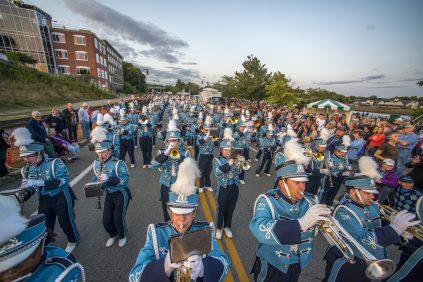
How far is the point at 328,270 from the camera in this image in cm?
307

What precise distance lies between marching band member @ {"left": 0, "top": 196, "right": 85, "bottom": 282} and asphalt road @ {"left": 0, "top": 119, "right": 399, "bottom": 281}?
7.31 feet

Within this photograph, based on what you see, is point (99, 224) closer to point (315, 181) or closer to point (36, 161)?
point (36, 161)

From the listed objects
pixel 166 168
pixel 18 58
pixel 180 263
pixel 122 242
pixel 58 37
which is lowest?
pixel 122 242

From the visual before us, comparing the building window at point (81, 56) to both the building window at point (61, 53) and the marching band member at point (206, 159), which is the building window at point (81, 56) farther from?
the marching band member at point (206, 159)

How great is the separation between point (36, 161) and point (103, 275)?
8.16 ft

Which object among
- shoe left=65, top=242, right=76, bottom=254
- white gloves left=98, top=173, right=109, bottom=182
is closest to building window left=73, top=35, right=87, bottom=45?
white gloves left=98, top=173, right=109, bottom=182

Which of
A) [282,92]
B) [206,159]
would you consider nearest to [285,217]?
[206,159]

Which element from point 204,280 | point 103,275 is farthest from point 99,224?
point 204,280

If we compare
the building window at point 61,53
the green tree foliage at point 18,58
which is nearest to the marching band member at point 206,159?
the green tree foliage at point 18,58

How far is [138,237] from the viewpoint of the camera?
4.55 meters

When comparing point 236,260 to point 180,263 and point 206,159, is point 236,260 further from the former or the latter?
point 206,159

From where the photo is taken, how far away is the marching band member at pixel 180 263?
5.51 feet

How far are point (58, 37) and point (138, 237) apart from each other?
5996 centimetres

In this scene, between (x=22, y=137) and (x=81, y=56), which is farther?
(x=81, y=56)
